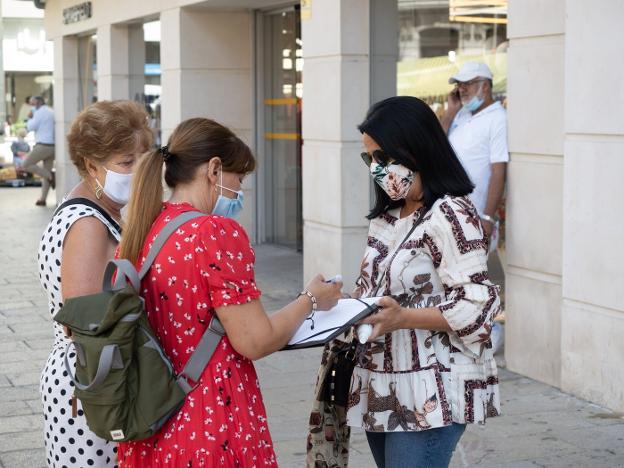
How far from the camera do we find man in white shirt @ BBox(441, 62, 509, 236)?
7301 millimetres

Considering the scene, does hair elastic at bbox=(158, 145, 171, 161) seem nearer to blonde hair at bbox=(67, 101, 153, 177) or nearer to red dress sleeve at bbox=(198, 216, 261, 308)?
red dress sleeve at bbox=(198, 216, 261, 308)

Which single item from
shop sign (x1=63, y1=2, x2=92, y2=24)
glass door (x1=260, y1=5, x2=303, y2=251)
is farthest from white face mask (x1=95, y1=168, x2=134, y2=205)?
shop sign (x1=63, y1=2, x2=92, y2=24)

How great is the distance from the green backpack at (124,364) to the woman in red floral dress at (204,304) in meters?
0.05

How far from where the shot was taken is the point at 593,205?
6.33 meters

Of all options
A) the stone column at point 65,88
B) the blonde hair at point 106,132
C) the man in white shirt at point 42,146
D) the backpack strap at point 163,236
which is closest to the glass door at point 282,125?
the stone column at point 65,88

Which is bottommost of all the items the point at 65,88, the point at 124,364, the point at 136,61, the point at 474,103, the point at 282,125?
the point at 124,364

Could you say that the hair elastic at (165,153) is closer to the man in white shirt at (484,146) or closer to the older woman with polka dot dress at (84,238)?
the older woman with polka dot dress at (84,238)

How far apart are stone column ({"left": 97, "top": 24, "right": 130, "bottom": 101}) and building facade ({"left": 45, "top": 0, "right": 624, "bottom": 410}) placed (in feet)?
0.07

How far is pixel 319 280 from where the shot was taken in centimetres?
303

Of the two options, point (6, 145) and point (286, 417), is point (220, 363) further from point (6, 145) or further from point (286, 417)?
point (6, 145)

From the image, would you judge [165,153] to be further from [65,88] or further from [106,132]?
[65,88]

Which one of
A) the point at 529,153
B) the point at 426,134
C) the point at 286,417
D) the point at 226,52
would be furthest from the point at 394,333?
the point at 226,52

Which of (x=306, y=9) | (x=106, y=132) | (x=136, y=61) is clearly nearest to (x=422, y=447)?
(x=106, y=132)

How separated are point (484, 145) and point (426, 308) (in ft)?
14.8
